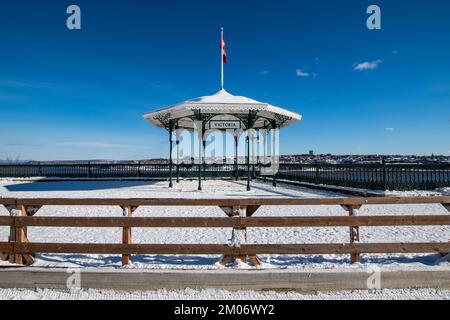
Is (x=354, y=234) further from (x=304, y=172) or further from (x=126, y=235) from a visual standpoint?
(x=304, y=172)

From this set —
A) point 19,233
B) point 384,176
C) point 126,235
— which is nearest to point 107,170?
point 384,176

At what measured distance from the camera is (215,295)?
3.35 metres

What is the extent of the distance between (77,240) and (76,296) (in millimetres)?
2509

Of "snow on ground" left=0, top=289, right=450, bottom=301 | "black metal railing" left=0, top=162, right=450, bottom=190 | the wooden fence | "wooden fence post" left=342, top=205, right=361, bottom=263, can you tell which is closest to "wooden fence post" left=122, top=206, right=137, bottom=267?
the wooden fence

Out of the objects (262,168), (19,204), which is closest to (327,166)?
(262,168)

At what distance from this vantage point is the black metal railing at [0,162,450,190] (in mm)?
11414

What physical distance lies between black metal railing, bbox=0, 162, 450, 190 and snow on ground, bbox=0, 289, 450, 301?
28.9 feet

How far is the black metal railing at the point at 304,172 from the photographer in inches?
449

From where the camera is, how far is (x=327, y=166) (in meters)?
15.2

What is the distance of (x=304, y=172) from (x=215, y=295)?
16205mm

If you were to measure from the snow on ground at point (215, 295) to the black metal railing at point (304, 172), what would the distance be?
8824 millimetres

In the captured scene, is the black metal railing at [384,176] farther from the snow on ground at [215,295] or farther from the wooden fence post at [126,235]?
the wooden fence post at [126,235]

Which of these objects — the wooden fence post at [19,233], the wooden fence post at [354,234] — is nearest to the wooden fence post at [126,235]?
the wooden fence post at [19,233]
